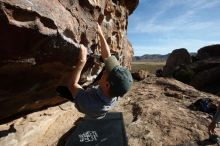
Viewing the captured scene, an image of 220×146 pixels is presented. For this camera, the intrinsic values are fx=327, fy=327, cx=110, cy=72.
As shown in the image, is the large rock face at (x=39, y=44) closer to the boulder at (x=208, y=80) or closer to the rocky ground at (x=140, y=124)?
the rocky ground at (x=140, y=124)

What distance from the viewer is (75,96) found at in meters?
4.52

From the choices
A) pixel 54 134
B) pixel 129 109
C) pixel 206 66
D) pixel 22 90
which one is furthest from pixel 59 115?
pixel 206 66

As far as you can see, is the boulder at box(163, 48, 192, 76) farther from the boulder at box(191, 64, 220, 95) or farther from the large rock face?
the large rock face

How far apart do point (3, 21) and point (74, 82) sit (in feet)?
4.12

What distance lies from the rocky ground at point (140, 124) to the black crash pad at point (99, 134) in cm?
60

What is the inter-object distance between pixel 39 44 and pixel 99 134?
4085 mm

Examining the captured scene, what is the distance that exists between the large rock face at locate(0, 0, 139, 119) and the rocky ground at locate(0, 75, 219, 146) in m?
0.99

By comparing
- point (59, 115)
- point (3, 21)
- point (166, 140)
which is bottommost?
point (166, 140)

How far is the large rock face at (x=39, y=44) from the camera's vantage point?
4.33m

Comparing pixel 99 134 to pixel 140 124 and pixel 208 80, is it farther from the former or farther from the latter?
pixel 208 80

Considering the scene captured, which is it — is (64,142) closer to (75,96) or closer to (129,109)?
(129,109)

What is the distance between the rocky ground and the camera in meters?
7.91

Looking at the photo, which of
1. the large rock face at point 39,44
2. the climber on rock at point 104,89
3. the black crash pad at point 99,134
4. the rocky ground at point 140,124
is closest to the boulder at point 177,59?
the rocky ground at point 140,124

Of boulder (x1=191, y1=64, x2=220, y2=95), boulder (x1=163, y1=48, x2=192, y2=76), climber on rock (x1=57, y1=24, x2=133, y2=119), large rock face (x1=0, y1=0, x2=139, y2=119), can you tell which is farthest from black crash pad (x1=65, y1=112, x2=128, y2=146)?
boulder (x1=163, y1=48, x2=192, y2=76)
